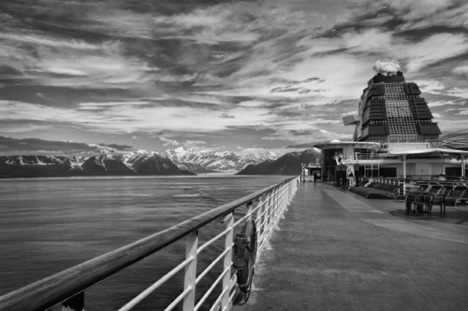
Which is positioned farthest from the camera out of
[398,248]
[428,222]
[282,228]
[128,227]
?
[128,227]

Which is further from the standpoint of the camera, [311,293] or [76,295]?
[311,293]

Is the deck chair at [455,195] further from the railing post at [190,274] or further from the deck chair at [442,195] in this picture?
the railing post at [190,274]

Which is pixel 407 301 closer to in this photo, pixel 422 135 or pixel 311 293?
pixel 311 293

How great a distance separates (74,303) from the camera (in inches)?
58.9

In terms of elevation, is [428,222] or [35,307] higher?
[35,307]

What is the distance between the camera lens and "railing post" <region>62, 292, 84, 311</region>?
147 cm

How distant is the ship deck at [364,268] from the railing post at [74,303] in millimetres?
3578

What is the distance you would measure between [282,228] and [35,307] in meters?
10.7

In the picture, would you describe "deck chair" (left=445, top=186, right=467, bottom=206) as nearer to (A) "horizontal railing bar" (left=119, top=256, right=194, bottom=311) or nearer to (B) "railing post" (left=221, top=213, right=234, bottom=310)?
(B) "railing post" (left=221, top=213, right=234, bottom=310)

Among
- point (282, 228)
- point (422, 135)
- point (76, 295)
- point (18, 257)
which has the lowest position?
point (18, 257)

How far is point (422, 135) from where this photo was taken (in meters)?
104

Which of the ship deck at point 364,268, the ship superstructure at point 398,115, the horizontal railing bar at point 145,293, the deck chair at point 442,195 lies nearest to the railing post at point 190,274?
the horizontal railing bar at point 145,293

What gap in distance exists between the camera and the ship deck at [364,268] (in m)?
5.07

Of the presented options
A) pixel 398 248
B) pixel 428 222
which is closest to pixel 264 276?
pixel 398 248
